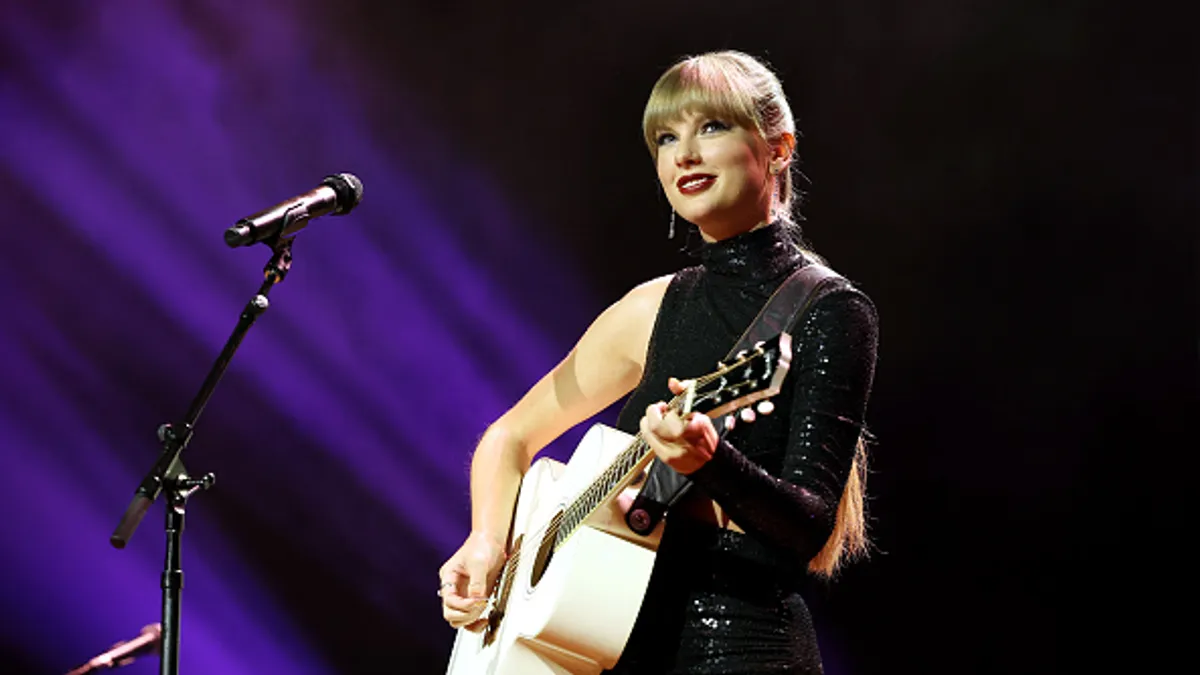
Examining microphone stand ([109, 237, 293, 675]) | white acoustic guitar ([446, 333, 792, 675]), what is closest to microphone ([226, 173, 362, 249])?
microphone stand ([109, 237, 293, 675])

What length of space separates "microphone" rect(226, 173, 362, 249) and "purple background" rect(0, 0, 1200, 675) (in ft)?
5.90

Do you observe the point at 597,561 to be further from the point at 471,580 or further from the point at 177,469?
the point at 177,469

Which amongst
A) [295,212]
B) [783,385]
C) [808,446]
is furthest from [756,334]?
[295,212]

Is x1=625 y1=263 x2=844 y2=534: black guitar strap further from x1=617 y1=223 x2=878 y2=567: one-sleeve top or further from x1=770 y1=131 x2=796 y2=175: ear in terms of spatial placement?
x1=770 y1=131 x2=796 y2=175: ear

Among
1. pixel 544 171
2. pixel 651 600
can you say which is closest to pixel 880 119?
pixel 544 171

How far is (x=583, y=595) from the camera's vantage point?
1.72m

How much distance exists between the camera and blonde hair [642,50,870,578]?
2088 mm

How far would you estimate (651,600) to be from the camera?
5.99 feet

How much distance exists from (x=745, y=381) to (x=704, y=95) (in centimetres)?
75

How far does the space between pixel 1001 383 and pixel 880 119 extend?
3.84 feet

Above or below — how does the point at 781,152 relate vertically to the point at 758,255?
above

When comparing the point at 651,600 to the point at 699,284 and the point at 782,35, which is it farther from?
the point at 782,35

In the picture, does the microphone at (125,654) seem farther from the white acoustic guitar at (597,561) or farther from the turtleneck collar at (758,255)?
the turtleneck collar at (758,255)

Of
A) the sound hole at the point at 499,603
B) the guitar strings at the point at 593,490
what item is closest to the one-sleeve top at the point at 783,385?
the guitar strings at the point at 593,490
